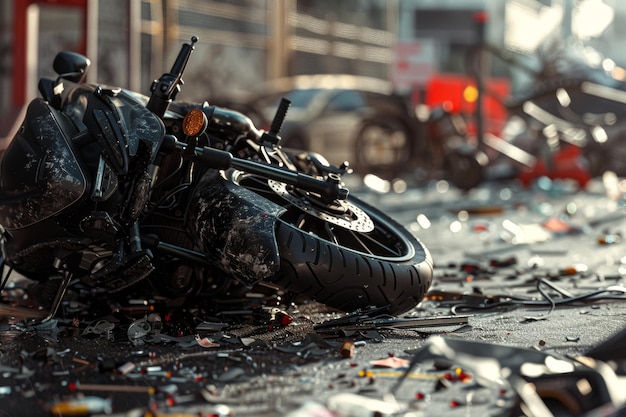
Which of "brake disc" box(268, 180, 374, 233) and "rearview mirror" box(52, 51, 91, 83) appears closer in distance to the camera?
"brake disc" box(268, 180, 374, 233)

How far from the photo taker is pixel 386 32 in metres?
46.5

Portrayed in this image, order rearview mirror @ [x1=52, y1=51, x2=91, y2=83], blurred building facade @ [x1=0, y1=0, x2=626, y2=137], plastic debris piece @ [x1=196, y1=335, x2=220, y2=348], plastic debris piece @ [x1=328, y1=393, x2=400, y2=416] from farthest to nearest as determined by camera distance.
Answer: blurred building facade @ [x1=0, y1=0, x2=626, y2=137] < rearview mirror @ [x1=52, y1=51, x2=91, y2=83] < plastic debris piece @ [x1=196, y1=335, x2=220, y2=348] < plastic debris piece @ [x1=328, y1=393, x2=400, y2=416]

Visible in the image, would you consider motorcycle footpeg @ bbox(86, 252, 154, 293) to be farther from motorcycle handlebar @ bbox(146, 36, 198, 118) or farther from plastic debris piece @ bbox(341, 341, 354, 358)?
plastic debris piece @ bbox(341, 341, 354, 358)

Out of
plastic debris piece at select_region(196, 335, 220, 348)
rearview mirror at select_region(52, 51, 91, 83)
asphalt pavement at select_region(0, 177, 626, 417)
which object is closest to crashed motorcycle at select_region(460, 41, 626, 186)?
asphalt pavement at select_region(0, 177, 626, 417)

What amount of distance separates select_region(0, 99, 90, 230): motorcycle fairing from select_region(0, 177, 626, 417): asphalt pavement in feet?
2.02

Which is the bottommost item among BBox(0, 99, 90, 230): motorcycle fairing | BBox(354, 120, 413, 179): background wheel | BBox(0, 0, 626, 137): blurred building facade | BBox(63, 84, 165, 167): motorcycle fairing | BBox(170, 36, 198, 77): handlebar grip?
BBox(354, 120, 413, 179): background wheel

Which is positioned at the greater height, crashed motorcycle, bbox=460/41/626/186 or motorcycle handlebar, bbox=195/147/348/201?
motorcycle handlebar, bbox=195/147/348/201

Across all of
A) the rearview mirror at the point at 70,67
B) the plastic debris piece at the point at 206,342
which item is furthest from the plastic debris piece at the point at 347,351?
the rearview mirror at the point at 70,67

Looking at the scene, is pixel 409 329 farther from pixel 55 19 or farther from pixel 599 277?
pixel 55 19

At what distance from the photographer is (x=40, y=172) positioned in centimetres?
580

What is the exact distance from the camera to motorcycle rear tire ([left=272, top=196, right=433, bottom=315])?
577cm

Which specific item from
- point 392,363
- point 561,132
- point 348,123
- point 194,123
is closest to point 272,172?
point 194,123

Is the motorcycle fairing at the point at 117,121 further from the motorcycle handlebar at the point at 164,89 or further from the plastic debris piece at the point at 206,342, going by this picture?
the plastic debris piece at the point at 206,342

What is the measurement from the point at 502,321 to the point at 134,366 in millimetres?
2264
